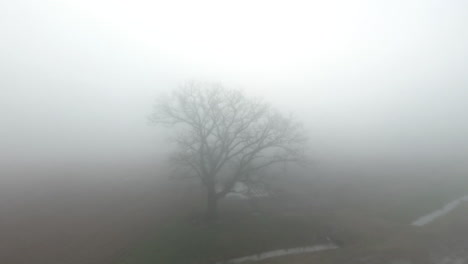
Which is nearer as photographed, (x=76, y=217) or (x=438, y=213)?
(x=76, y=217)

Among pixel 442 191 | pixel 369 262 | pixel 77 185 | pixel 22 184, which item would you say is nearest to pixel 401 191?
pixel 442 191

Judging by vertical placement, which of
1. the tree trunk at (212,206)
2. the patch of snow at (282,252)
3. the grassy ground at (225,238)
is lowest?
the patch of snow at (282,252)

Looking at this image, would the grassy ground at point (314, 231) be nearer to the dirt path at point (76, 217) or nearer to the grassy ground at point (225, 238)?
the grassy ground at point (225, 238)

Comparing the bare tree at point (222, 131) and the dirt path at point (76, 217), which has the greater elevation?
the bare tree at point (222, 131)

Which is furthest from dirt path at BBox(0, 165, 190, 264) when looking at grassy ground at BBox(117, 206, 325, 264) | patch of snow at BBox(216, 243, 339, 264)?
patch of snow at BBox(216, 243, 339, 264)

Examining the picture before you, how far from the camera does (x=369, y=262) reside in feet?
68.6

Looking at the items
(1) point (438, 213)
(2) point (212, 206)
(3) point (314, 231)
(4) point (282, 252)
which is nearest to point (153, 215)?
(2) point (212, 206)

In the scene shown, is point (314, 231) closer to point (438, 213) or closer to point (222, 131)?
point (222, 131)

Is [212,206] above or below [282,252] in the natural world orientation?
above

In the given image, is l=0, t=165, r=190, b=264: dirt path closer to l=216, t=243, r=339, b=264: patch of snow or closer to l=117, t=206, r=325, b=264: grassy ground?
l=117, t=206, r=325, b=264: grassy ground

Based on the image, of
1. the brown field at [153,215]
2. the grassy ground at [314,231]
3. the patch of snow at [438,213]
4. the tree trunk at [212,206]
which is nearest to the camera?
the grassy ground at [314,231]

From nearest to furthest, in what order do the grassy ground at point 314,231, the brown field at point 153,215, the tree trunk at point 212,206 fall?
the grassy ground at point 314,231 < the brown field at point 153,215 < the tree trunk at point 212,206

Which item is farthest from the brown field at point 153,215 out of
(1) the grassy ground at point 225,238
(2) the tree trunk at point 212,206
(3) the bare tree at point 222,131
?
(3) the bare tree at point 222,131

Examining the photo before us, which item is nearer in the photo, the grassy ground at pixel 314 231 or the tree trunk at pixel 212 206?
the grassy ground at pixel 314 231
